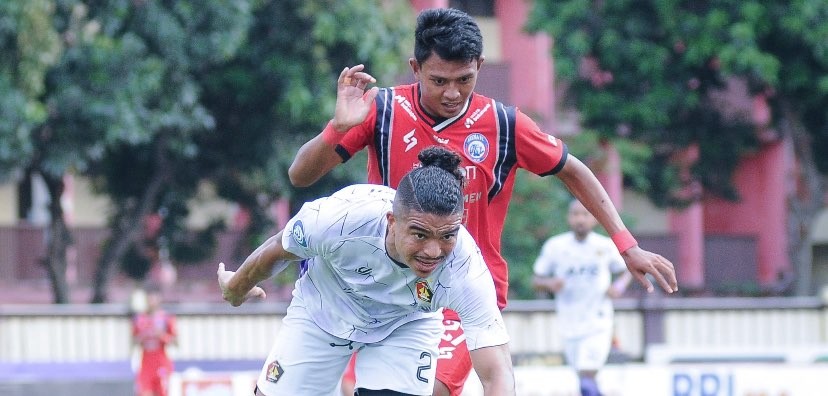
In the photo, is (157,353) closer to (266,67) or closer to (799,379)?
(266,67)

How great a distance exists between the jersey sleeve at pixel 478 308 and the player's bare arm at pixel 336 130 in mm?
832

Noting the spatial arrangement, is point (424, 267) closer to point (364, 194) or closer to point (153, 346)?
point (364, 194)

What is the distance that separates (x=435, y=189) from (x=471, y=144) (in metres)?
0.85

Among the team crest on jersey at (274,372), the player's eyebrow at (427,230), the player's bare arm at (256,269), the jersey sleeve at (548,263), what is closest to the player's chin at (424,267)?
the player's eyebrow at (427,230)

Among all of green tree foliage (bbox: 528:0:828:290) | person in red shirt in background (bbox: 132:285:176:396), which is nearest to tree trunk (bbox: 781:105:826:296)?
green tree foliage (bbox: 528:0:828:290)

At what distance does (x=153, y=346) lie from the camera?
51.7 ft

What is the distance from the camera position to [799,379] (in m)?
12.9

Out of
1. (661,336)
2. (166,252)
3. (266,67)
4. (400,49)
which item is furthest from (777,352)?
(166,252)

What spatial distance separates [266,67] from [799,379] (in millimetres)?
8884

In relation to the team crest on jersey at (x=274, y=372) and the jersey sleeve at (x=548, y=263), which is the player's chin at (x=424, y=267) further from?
the jersey sleeve at (x=548, y=263)

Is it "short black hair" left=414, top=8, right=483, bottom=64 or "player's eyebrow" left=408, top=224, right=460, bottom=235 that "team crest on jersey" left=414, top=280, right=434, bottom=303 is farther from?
"short black hair" left=414, top=8, right=483, bottom=64

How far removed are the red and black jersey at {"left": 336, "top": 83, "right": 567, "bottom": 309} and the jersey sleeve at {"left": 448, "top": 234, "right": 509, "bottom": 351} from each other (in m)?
0.57

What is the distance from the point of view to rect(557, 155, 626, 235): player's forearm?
613 centimetres

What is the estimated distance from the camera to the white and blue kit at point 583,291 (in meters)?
12.4
